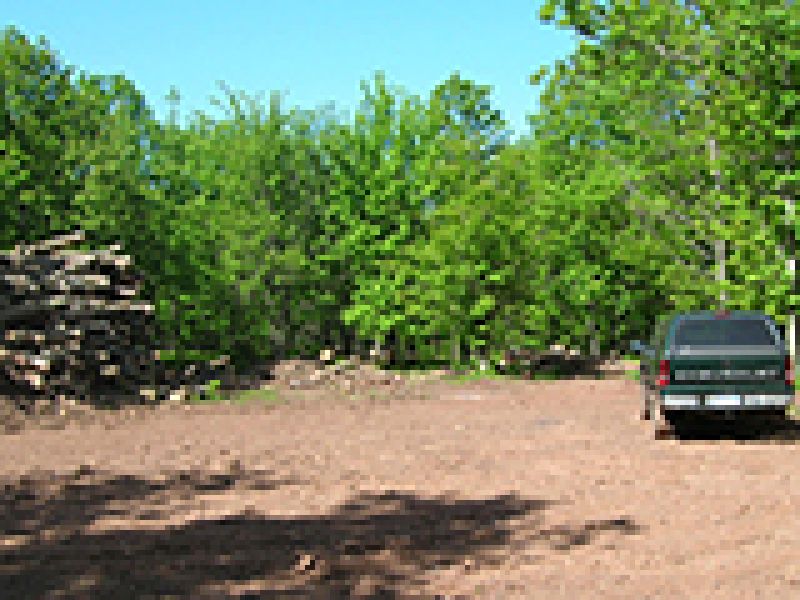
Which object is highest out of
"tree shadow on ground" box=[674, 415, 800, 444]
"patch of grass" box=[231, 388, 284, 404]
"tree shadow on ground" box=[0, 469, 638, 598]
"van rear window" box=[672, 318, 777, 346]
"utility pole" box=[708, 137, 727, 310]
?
"utility pole" box=[708, 137, 727, 310]

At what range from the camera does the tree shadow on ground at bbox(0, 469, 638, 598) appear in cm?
792

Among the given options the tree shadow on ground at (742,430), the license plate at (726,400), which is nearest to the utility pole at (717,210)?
the tree shadow on ground at (742,430)

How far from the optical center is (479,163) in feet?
101

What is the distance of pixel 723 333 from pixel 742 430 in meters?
2.06

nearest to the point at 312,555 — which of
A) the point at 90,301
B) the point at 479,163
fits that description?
the point at 90,301

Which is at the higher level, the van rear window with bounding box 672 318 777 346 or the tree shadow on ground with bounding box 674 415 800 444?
the van rear window with bounding box 672 318 777 346

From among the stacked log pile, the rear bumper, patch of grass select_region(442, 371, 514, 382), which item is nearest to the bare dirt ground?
the rear bumper

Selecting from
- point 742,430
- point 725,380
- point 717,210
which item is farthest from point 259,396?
point 717,210

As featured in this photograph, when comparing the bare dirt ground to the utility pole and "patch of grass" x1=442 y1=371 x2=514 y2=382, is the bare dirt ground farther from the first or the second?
"patch of grass" x1=442 y1=371 x2=514 y2=382

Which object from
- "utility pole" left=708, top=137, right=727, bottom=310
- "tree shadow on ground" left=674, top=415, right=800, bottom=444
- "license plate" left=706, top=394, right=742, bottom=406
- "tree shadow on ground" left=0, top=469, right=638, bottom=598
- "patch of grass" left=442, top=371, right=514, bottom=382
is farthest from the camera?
"patch of grass" left=442, top=371, right=514, bottom=382

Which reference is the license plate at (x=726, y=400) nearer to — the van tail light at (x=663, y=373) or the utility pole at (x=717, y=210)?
the van tail light at (x=663, y=373)

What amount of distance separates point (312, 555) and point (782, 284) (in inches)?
611

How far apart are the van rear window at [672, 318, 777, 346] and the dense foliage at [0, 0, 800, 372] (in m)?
6.09

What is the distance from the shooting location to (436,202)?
32.9 meters
